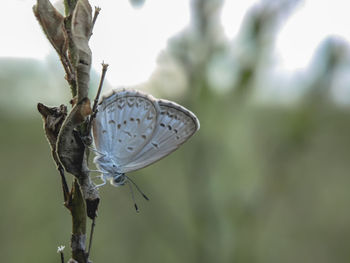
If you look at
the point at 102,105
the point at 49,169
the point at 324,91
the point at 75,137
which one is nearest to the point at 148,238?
the point at 49,169

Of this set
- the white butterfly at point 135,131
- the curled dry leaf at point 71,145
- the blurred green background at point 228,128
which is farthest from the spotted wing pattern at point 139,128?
the curled dry leaf at point 71,145

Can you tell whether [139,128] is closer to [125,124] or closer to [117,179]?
[125,124]

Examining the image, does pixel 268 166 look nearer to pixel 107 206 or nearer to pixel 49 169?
pixel 107 206

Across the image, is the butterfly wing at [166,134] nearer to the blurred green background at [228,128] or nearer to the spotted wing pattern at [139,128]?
the spotted wing pattern at [139,128]

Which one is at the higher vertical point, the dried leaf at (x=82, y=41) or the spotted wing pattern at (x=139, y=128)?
the dried leaf at (x=82, y=41)

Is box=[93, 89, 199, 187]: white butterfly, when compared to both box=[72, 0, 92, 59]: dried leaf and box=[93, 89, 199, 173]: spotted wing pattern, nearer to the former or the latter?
box=[93, 89, 199, 173]: spotted wing pattern
